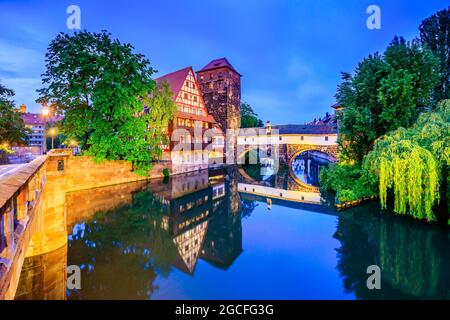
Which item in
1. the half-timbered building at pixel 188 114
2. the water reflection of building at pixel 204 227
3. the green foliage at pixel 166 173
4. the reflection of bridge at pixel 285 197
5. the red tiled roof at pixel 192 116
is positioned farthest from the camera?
the red tiled roof at pixel 192 116

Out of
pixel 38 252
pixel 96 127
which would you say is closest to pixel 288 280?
pixel 38 252

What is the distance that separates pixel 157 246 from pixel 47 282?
11.7 ft

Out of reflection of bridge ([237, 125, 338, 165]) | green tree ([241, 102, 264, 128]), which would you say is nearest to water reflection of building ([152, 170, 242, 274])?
reflection of bridge ([237, 125, 338, 165])

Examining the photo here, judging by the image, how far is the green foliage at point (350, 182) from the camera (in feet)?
44.2

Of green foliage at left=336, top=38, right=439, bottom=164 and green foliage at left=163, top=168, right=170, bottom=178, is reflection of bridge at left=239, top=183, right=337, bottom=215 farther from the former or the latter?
green foliage at left=163, top=168, right=170, bottom=178

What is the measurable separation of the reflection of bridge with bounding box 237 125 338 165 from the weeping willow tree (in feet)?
67.5

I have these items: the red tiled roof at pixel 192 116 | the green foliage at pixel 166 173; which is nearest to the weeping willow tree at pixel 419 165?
the green foliage at pixel 166 173

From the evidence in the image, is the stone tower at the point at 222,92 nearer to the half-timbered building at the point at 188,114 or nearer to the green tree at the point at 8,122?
the half-timbered building at the point at 188,114

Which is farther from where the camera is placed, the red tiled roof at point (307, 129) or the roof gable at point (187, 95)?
the red tiled roof at point (307, 129)

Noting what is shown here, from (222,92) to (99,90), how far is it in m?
24.9

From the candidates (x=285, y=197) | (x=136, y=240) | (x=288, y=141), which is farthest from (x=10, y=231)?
(x=288, y=141)

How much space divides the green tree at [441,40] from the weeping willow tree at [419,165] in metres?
11.4

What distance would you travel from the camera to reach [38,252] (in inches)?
293

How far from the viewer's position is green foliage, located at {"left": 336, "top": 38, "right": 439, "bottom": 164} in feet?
Answer: 41.4
